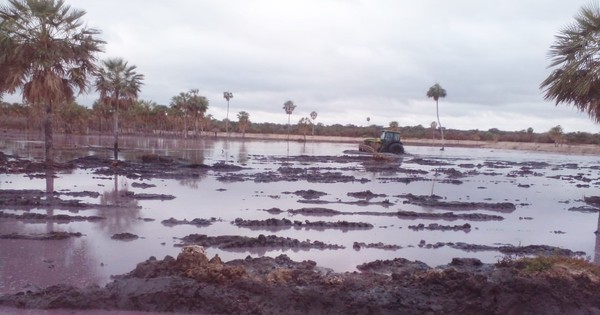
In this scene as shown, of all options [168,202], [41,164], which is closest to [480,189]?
[168,202]

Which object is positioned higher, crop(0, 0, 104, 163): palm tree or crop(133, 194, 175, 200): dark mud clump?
crop(0, 0, 104, 163): palm tree

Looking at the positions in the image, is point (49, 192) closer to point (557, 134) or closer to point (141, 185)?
point (141, 185)

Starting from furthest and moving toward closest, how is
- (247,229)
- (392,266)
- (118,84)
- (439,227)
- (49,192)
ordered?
1. (118,84)
2. (49,192)
3. (439,227)
4. (247,229)
5. (392,266)

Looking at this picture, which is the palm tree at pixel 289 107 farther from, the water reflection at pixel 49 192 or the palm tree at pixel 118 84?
the water reflection at pixel 49 192

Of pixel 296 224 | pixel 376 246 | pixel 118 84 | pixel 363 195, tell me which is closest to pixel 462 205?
pixel 363 195

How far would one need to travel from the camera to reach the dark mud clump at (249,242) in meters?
10.6

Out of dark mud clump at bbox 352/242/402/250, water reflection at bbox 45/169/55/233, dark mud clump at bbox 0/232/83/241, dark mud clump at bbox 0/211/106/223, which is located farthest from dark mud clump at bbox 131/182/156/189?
dark mud clump at bbox 352/242/402/250

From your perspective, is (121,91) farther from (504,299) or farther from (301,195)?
(504,299)

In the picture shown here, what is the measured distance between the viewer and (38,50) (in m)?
25.0

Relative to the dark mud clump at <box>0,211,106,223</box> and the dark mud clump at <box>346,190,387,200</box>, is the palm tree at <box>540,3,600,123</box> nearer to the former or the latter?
the dark mud clump at <box>346,190,387,200</box>

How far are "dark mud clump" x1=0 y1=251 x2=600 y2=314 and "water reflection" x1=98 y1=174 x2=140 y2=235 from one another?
4998 mm

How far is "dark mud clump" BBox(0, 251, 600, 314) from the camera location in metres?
6.75

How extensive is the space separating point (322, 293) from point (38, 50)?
23.1 m

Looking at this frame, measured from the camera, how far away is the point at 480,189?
24922 mm
